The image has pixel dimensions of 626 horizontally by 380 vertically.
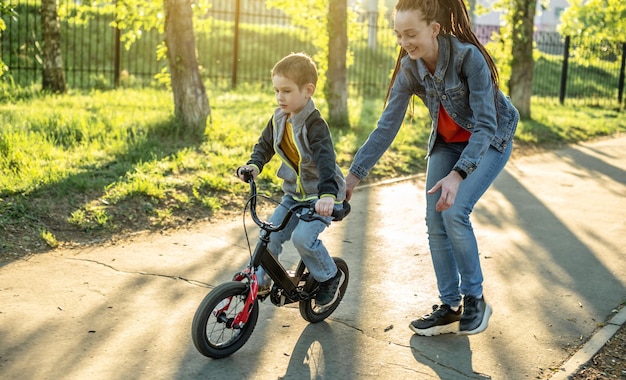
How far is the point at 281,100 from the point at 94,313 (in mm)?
1612

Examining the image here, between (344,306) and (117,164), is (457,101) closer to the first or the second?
(344,306)

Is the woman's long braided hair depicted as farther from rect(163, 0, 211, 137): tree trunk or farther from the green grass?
rect(163, 0, 211, 137): tree trunk

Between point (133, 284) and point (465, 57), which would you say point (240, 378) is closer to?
point (133, 284)

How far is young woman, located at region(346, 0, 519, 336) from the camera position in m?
4.08

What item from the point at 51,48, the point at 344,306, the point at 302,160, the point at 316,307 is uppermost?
the point at 51,48

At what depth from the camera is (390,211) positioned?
7.56m

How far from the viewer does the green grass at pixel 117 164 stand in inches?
243

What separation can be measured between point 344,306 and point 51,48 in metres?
9.35

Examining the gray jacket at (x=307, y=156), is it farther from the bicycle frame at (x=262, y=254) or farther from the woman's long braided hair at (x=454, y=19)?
the woman's long braided hair at (x=454, y=19)

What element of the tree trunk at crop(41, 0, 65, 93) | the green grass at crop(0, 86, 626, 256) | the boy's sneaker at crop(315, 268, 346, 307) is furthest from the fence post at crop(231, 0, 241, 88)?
the boy's sneaker at crop(315, 268, 346, 307)

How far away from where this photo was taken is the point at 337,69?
11555mm

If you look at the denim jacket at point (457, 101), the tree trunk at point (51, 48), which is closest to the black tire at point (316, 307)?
the denim jacket at point (457, 101)

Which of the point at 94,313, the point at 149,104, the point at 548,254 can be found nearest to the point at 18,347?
the point at 94,313

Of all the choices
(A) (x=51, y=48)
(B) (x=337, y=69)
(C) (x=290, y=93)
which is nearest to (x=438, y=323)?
(C) (x=290, y=93)
